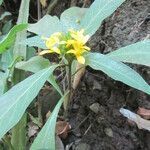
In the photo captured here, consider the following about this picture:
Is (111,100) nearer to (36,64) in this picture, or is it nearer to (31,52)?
(36,64)

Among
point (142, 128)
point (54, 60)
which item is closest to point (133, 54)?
point (142, 128)

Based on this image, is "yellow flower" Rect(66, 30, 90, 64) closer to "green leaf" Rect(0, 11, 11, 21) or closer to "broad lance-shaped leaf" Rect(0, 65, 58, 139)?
"broad lance-shaped leaf" Rect(0, 65, 58, 139)

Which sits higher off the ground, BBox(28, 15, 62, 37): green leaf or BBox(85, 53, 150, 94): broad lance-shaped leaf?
BBox(28, 15, 62, 37): green leaf

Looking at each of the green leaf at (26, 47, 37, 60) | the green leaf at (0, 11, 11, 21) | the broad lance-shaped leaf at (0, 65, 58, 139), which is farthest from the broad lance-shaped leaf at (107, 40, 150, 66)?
the green leaf at (0, 11, 11, 21)

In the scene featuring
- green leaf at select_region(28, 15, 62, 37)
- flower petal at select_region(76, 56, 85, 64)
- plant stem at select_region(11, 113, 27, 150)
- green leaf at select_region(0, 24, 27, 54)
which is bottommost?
plant stem at select_region(11, 113, 27, 150)

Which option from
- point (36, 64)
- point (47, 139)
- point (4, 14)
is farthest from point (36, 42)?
point (4, 14)

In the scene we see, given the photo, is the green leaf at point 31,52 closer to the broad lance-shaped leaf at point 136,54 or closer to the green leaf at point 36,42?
the green leaf at point 36,42

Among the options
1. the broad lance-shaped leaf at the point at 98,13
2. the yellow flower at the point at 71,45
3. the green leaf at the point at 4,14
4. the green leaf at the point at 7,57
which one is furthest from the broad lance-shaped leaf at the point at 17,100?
the green leaf at the point at 4,14
